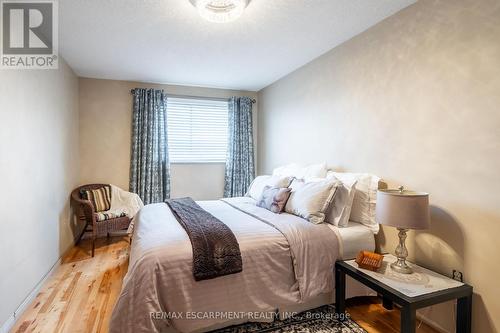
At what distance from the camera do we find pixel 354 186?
98.0 inches

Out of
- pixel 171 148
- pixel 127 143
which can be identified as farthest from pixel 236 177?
pixel 127 143

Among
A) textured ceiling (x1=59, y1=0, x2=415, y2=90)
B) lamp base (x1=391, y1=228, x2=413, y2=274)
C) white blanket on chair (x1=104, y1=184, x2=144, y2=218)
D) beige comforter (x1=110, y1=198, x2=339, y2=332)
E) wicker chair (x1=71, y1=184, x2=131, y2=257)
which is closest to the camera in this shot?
beige comforter (x1=110, y1=198, x2=339, y2=332)

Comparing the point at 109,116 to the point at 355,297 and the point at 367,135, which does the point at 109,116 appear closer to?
the point at 367,135

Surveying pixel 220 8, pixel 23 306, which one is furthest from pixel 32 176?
pixel 220 8

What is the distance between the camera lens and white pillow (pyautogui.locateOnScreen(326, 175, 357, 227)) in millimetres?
2402

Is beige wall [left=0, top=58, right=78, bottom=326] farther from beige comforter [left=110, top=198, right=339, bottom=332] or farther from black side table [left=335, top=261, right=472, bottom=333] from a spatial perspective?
black side table [left=335, top=261, right=472, bottom=333]

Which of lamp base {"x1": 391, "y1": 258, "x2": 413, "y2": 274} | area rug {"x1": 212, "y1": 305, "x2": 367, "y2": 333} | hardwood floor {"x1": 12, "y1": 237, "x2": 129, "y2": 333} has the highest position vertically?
lamp base {"x1": 391, "y1": 258, "x2": 413, "y2": 274}

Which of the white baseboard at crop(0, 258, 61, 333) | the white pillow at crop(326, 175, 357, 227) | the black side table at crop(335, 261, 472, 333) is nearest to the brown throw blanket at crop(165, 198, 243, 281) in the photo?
the black side table at crop(335, 261, 472, 333)

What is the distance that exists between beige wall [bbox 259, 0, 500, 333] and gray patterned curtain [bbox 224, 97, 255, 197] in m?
2.15

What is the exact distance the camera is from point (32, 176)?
2436 millimetres

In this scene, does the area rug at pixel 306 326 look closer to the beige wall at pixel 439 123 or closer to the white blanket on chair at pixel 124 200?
the beige wall at pixel 439 123

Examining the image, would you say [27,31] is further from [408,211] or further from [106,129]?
[408,211]

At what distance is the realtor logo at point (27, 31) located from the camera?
2.05 metres

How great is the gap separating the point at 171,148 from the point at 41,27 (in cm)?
240
